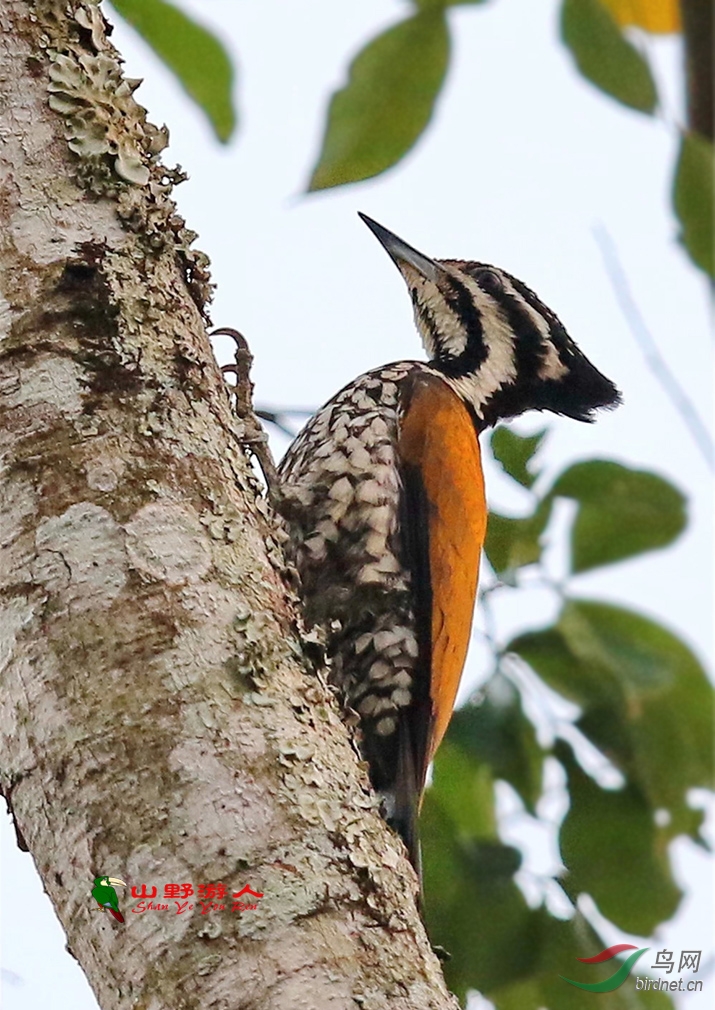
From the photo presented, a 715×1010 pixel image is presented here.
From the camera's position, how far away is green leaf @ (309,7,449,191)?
1803 millimetres

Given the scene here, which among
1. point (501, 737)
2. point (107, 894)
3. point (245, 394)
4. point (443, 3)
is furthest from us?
point (245, 394)

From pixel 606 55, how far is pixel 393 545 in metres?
1.46

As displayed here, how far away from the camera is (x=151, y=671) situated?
1.48 metres

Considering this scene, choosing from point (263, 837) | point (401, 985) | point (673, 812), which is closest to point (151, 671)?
point (263, 837)

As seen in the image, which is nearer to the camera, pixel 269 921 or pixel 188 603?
pixel 269 921

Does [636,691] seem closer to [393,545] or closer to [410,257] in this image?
[393,545]

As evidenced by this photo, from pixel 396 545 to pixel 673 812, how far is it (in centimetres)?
97

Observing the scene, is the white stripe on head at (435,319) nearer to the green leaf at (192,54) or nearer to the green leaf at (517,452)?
the green leaf at (517,452)

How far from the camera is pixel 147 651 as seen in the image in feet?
4.90

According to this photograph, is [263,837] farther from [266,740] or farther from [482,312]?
[482,312]

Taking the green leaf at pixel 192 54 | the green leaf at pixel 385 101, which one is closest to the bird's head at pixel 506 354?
the green leaf at pixel 192 54

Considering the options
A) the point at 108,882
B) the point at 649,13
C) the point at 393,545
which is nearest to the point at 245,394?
the point at 393,545

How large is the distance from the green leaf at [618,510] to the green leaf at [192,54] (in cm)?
84

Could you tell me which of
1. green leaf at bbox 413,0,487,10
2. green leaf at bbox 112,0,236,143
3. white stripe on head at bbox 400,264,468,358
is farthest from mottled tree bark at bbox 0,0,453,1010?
white stripe on head at bbox 400,264,468,358
